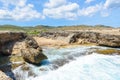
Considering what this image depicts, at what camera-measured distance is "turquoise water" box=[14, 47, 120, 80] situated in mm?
19920

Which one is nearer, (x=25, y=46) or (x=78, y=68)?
(x=78, y=68)

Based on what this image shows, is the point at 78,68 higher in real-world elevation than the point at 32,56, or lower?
lower

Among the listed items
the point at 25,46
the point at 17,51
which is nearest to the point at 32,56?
the point at 25,46

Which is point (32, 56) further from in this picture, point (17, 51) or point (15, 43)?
point (15, 43)

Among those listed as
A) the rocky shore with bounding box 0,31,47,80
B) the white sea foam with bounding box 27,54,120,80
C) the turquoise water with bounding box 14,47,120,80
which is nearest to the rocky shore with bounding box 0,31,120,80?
the rocky shore with bounding box 0,31,47,80

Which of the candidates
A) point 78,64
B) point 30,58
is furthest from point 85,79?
point 30,58

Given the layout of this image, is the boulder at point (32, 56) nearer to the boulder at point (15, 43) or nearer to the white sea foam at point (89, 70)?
the boulder at point (15, 43)

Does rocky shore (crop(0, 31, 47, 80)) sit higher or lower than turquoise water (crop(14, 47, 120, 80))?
higher

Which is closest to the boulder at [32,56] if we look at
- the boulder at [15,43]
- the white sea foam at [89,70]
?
the boulder at [15,43]

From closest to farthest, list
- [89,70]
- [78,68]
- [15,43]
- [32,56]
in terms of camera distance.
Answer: [32,56] → [89,70] → [78,68] → [15,43]

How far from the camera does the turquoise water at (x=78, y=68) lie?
65.4ft

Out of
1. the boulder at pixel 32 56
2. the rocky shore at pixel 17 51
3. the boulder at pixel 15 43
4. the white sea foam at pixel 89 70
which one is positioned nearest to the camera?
the white sea foam at pixel 89 70

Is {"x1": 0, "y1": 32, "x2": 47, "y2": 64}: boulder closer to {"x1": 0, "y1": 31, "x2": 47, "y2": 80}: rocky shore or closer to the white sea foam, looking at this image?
{"x1": 0, "y1": 31, "x2": 47, "y2": 80}: rocky shore

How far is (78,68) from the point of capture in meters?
22.0
